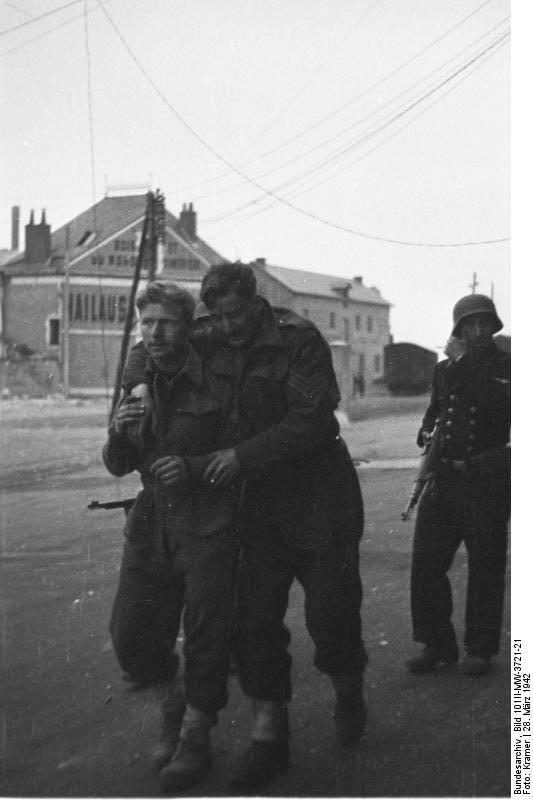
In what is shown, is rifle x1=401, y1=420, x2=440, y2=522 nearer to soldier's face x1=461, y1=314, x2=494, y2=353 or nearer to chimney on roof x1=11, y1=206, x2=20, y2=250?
soldier's face x1=461, y1=314, x2=494, y2=353

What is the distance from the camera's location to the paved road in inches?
110

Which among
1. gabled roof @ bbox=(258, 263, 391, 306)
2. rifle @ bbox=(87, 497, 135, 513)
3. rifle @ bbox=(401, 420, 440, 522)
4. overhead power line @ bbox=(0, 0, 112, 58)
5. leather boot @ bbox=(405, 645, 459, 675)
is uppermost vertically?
overhead power line @ bbox=(0, 0, 112, 58)

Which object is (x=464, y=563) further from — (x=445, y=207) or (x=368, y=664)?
(x=445, y=207)

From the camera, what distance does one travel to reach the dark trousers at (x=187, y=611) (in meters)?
2.61

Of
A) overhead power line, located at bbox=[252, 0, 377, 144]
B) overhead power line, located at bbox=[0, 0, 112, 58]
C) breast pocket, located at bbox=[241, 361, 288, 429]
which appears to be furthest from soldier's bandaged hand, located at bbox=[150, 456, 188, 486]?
overhead power line, located at bbox=[0, 0, 112, 58]

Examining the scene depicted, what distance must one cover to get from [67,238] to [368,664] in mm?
2079

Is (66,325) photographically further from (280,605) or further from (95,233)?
(280,605)

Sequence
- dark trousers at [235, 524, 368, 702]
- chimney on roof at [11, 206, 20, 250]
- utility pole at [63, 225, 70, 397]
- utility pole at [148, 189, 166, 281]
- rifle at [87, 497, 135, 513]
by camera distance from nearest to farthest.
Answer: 1. dark trousers at [235, 524, 368, 702]
2. rifle at [87, 497, 135, 513]
3. utility pole at [148, 189, 166, 281]
4. utility pole at [63, 225, 70, 397]
5. chimney on roof at [11, 206, 20, 250]

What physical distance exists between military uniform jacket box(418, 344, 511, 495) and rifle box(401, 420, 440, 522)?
0.02 m

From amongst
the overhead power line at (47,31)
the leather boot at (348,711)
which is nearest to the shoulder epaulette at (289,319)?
the leather boot at (348,711)

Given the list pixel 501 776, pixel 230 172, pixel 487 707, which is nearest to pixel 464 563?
pixel 487 707

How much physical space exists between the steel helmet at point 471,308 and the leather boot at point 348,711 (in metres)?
1.37

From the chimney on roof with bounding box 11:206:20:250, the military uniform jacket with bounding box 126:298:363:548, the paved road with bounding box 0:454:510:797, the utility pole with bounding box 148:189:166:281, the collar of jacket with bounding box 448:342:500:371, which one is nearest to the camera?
the military uniform jacket with bounding box 126:298:363:548

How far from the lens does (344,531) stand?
9.11ft
